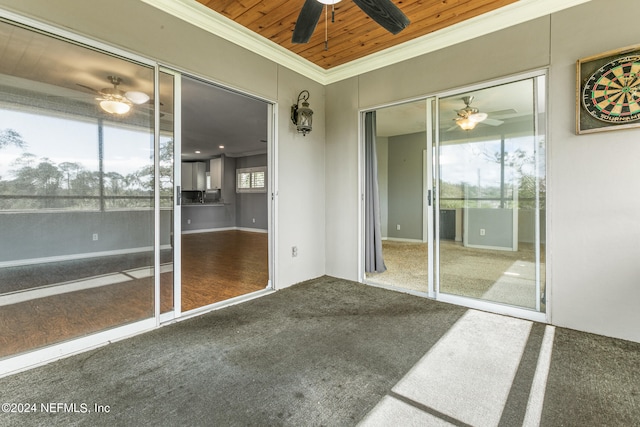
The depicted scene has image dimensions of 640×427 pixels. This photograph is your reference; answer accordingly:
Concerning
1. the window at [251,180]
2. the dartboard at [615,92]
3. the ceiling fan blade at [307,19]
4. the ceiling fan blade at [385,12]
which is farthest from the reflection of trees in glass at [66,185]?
the window at [251,180]

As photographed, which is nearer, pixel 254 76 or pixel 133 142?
pixel 133 142

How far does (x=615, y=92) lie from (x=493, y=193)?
43.7 inches

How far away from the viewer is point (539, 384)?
167 cm

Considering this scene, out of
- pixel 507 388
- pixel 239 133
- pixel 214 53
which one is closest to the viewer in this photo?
pixel 507 388

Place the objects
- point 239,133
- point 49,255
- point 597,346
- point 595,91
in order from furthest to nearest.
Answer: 1. point 239,133
2. point 595,91
3. point 597,346
4. point 49,255

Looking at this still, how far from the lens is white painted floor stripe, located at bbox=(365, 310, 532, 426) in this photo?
147 centimetres

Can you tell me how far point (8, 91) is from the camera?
1779mm

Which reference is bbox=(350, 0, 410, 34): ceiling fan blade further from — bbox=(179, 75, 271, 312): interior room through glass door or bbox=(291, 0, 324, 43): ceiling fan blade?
bbox=(179, 75, 271, 312): interior room through glass door

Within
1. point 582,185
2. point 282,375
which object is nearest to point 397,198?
point 582,185

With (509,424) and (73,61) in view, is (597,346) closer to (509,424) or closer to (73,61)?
(509,424)

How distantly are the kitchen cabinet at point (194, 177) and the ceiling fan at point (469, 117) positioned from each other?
31.3 ft

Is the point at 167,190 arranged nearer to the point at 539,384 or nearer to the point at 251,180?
the point at 539,384

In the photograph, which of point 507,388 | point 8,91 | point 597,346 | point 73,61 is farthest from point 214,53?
point 597,346

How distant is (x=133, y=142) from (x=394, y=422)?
2.57 m
